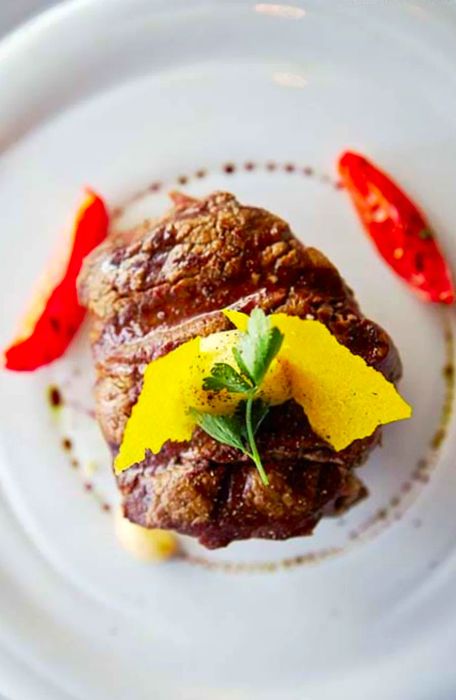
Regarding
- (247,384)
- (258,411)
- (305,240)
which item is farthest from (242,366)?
(305,240)

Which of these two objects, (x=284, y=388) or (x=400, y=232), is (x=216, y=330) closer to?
(x=284, y=388)

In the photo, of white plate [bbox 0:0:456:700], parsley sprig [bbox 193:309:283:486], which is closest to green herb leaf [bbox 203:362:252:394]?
parsley sprig [bbox 193:309:283:486]

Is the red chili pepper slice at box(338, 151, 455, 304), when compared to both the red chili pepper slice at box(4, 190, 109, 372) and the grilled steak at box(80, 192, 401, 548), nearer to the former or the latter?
the grilled steak at box(80, 192, 401, 548)

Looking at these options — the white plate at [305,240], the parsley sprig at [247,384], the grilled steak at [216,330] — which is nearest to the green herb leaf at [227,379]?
the parsley sprig at [247,384]

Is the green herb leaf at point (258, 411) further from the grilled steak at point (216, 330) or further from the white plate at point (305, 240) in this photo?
the white plate at point (305, 240)

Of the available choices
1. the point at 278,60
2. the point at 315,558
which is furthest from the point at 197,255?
the point at 315,558

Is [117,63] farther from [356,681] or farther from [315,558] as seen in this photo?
[356,681]
